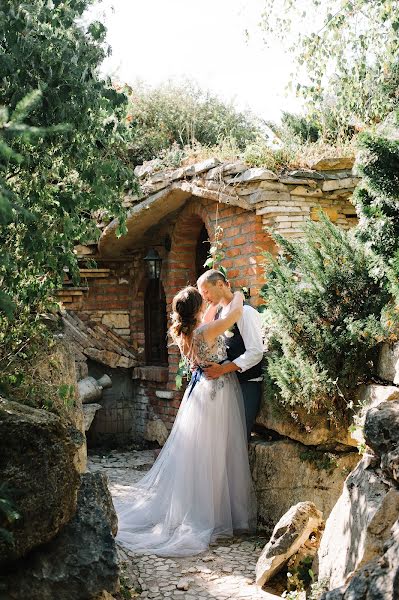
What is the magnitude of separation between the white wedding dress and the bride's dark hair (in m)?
0.16

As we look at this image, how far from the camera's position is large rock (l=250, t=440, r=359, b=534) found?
477 centimetres

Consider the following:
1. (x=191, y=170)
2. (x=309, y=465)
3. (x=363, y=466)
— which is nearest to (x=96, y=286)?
(x=191, y=170)

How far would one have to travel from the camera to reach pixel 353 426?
13.9 feet

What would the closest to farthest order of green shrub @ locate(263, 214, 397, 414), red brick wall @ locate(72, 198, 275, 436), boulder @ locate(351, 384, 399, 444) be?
boulder @ locate(351, 384, 399, 444)
green shrub @ locate(263, 214, 397, 414)
red brick wall @ locate(72, 198, 275, 436)

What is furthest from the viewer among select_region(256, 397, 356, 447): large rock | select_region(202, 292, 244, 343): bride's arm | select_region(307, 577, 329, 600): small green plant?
select_region(202, 292, 244, 343): bride's arm

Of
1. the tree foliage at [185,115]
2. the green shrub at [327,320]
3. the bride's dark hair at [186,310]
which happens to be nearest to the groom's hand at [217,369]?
the bride's dark hair at [186,310]

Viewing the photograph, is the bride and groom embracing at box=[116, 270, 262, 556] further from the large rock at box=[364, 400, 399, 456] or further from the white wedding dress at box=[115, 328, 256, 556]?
the large rock at box=[364, 400, 399, 456]

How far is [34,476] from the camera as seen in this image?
301 centimetres

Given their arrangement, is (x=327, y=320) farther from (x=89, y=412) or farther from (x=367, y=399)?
(x=89, y=412)

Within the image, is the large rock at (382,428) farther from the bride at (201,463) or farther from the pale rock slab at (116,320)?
the pale rock slab at (116,320)

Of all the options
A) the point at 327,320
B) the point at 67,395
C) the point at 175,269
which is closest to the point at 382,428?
the point at 327,320

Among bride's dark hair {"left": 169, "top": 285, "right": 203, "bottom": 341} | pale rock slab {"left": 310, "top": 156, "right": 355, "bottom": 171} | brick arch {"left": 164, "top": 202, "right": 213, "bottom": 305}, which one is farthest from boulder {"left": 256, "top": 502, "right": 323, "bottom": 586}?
brick arch {"left": 164, "top": 202, "right": 213, "bottom": 305}

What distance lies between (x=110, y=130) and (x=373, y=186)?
1.55 m

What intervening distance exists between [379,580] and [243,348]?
3385 millimetres
